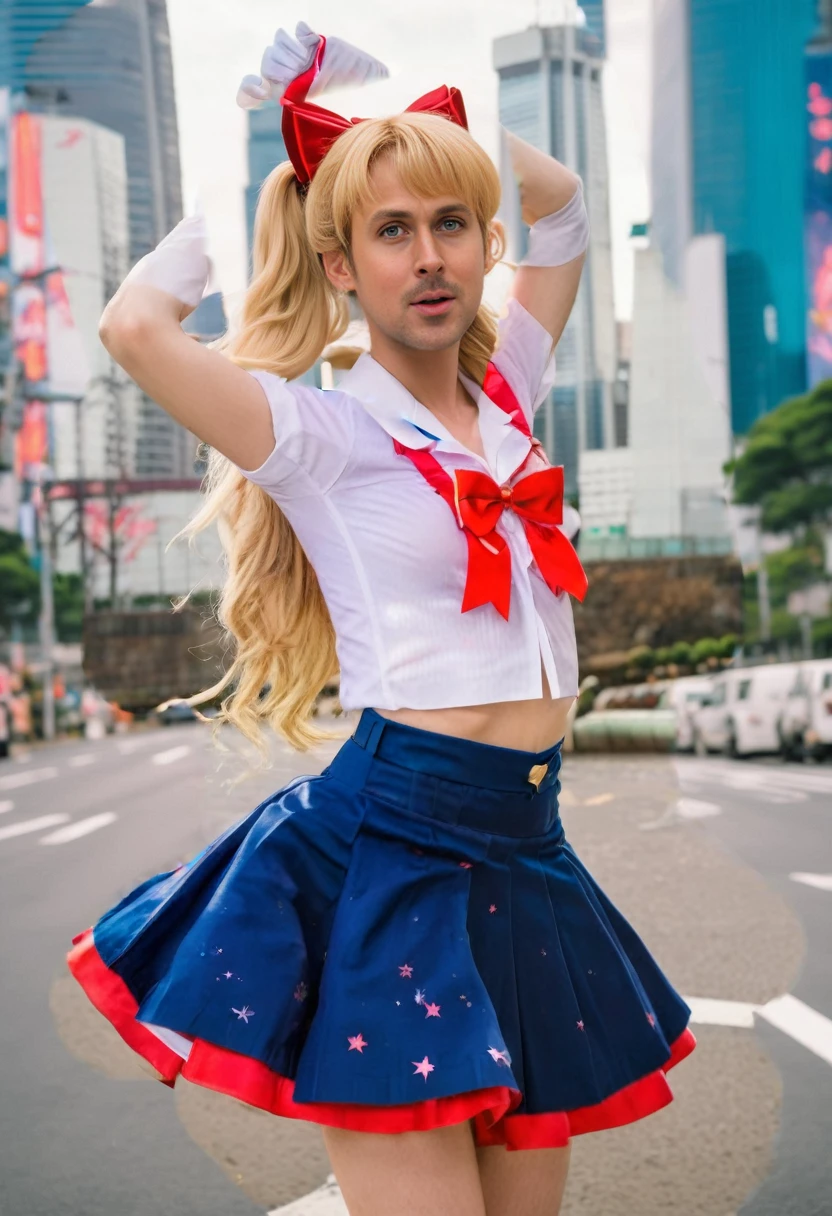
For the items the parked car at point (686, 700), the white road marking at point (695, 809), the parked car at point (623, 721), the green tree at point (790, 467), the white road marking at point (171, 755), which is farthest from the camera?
the white road marking at point (171, 755)

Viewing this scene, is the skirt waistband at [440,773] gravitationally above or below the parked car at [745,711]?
above

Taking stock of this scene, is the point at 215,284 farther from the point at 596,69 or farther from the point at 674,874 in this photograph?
the point at 674,874

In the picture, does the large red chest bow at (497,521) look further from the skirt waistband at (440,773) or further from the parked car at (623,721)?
the parked car at (623,721)

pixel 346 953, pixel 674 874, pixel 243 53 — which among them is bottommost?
pixel 674 874

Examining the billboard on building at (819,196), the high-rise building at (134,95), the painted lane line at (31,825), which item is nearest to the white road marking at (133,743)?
the painted lane line at (31,825)

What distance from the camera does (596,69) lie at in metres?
3.92

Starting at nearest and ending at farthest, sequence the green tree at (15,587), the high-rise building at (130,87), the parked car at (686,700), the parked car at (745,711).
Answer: the high-rise building at (130,87), the parked car at (686,700), the parked car at (745,711), the green tree at (15,587)

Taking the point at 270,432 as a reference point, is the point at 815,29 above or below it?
above

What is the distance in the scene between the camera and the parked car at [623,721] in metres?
11.3

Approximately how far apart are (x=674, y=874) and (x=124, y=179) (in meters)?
4.22

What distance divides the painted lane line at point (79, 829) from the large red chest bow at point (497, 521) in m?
8.15

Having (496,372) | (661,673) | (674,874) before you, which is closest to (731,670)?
(661,673)

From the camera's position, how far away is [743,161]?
11.5 m

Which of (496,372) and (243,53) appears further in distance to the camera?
(243,53)
